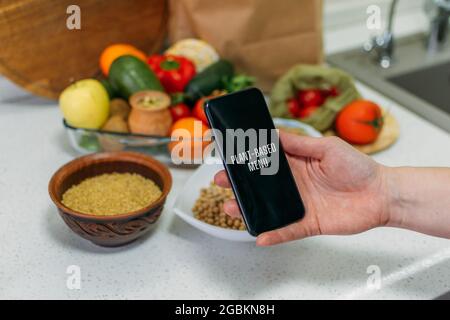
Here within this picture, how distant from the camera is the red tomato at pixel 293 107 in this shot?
42.0 inches

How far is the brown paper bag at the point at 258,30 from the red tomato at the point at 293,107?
0.11 m

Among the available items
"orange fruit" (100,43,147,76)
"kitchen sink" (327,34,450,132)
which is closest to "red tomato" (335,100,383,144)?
"kitchen sink" (327,34,450,132)

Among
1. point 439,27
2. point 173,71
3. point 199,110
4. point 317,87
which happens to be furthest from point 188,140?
point 439,27

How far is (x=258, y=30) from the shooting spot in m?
1.11

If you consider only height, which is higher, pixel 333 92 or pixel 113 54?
pixel 113 54

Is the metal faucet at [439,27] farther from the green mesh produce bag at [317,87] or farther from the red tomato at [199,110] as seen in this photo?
the red tomato at [199,110]

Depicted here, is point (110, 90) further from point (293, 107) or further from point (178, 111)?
point (293, 107)

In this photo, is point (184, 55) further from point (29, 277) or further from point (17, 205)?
point (29, 277)

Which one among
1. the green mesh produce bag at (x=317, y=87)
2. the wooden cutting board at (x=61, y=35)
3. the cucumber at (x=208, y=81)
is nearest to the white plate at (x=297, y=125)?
the green mesh produce bag at (x=317, y=87)

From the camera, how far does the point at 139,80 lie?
993 mm

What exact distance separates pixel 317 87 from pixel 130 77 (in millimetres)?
368

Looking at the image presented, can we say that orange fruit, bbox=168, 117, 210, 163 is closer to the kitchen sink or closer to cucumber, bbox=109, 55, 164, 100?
cucumber, bbox=109, 55, 164, 100
